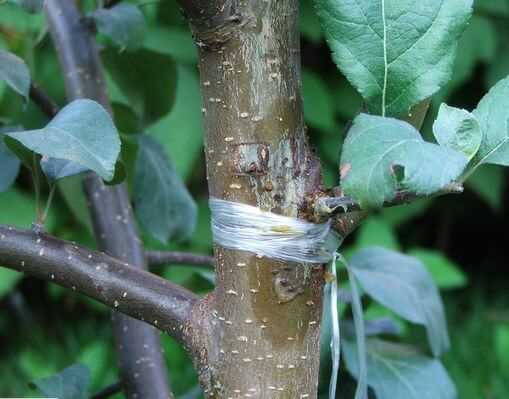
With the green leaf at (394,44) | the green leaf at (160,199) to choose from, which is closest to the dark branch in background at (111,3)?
the green leaf at (160,199)

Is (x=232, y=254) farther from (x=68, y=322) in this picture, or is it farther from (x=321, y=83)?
(x=68, y=322)

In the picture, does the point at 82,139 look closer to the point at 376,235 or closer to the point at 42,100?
the point at 42,100

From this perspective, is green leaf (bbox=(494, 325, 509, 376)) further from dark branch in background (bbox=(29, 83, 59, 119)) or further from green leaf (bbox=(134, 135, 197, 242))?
dark branch in background (bbox=(29, 83, 59, 119))

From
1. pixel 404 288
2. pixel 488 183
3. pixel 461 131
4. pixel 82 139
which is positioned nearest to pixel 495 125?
pixel 461 131

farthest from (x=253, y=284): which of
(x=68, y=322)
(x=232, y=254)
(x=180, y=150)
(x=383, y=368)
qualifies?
(x=68, y=322)

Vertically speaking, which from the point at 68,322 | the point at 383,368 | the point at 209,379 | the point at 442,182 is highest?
the point at 442,182

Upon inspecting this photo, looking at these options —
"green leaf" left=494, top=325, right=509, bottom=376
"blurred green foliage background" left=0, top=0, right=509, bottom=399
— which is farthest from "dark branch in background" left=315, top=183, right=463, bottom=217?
"green leaf" left=494, top=325, right=509, bottom=376
